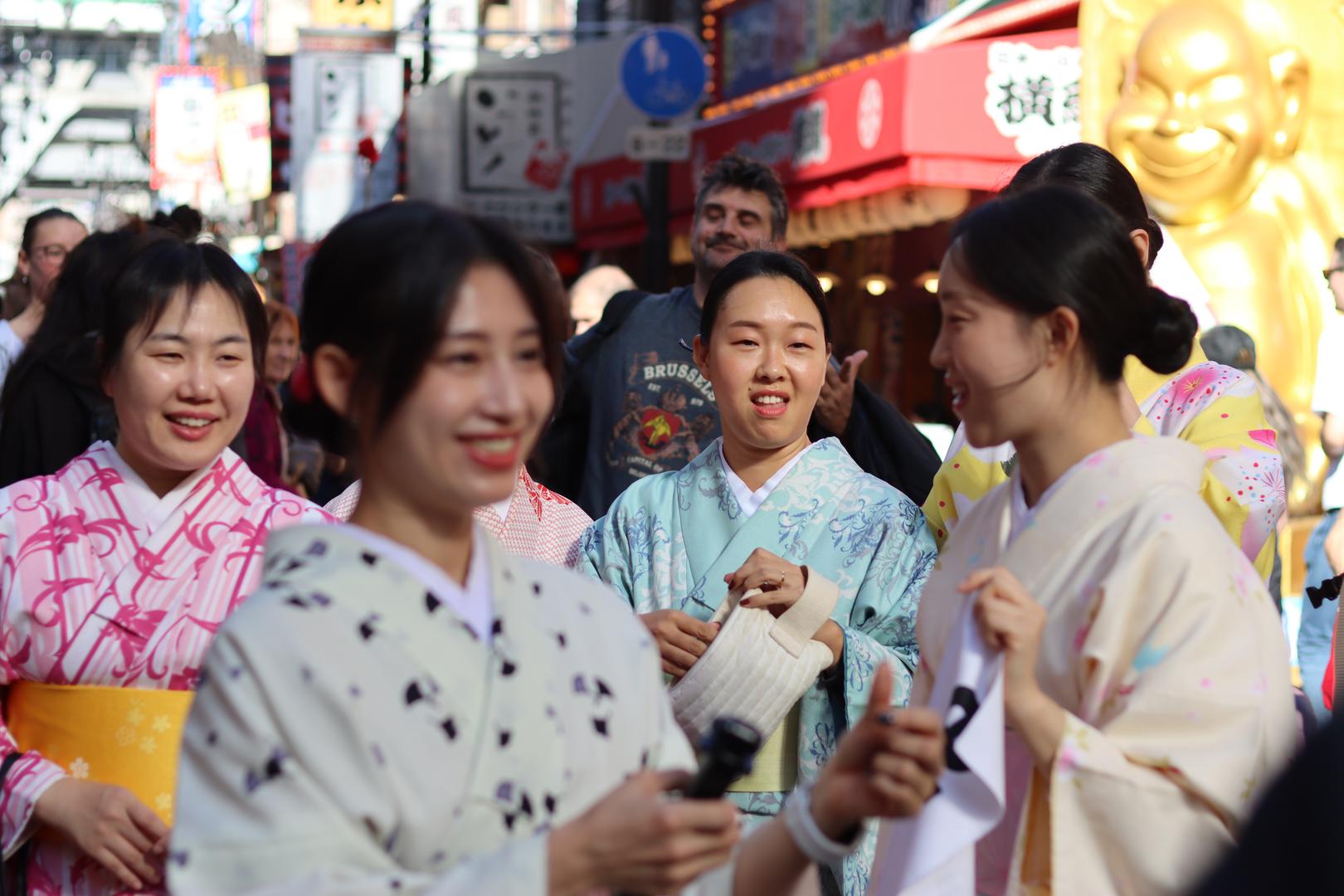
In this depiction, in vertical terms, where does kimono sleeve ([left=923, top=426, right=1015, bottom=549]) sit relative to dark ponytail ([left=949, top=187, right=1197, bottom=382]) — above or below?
below

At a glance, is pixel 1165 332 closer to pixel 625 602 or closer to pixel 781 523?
pixel 625 602

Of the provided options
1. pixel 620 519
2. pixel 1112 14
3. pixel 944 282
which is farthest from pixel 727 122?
pixel 944 282

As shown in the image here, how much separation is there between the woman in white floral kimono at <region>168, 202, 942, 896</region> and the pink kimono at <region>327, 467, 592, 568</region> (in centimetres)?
158

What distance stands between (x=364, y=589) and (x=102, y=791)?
1.13 meters

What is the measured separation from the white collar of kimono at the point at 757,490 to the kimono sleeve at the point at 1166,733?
51.9 inches

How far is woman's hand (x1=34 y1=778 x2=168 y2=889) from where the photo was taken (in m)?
2.55

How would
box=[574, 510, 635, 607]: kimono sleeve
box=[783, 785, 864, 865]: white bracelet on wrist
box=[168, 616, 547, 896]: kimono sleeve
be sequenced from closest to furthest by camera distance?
1. box=[168, 616, 547, 896]: kimono sleeve
2. box=[783, 785, 864, 865]: white bracelet on wrist
3. box=[574, 510, 635, 607]: kimono sleeve

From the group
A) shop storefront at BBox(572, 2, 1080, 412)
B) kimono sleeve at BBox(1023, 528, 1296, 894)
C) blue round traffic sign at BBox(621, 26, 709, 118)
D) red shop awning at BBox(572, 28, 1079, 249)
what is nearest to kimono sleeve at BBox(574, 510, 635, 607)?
kimono sleeve at BBox(1023, 528, 1296, 894)

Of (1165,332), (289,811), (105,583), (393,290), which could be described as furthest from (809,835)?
(105,583)

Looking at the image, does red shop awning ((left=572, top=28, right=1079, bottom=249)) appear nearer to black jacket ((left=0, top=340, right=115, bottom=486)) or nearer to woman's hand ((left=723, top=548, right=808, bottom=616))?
black jacket ((left=0, top=340, right=115, bottom=486))

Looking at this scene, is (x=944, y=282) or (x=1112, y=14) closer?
(x=944, y=282)

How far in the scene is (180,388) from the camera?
284 cm

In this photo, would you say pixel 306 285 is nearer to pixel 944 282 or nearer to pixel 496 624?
pixel 496 624

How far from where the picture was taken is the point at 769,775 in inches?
125
